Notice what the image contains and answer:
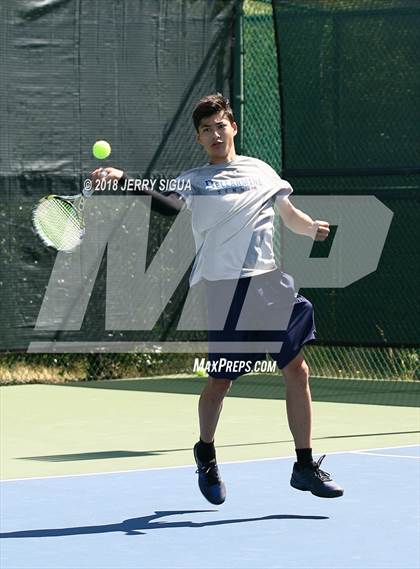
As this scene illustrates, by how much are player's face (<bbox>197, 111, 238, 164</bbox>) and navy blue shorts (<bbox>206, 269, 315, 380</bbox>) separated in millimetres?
496

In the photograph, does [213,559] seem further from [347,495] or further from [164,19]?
[164,19]

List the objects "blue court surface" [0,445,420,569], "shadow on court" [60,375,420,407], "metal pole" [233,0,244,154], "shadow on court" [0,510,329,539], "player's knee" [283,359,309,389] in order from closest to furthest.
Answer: "blue court surface" [0,445,420,569] < "shadow on court" [0,510,329,539] < "player's knee" [283,359,309,389] < "shadow on court" [60,375,420,407] < "metal pole" [233,0,244,154]

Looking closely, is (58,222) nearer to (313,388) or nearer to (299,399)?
(299,399)

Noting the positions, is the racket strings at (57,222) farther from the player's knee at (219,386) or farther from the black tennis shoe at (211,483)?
the black tennis shoe at (211,483)

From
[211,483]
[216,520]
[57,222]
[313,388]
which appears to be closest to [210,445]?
[211,483]

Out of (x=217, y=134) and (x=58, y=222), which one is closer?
(x=217, y=134)

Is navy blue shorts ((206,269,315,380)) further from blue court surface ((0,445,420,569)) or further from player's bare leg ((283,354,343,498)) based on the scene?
blue court surface ((0,445,420,569))

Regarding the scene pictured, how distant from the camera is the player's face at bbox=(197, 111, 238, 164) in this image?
19.0 feet

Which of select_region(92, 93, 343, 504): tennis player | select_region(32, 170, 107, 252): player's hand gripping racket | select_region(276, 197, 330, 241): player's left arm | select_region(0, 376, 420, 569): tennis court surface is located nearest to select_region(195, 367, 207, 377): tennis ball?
select_region(0, 376, 420, 569): tennis court surface

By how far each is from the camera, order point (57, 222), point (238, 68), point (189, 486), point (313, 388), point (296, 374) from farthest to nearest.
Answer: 1. point (238, 68)
2. point (313, 388)
3. point (57, 222)
4. point (189, 486)
5. point (296, 374)

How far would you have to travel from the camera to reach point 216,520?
603 centimetres

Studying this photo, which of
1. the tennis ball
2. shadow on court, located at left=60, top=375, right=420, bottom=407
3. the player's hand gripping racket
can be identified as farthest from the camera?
the tennis ball

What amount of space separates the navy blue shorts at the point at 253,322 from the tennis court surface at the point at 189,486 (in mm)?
643

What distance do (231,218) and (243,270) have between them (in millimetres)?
203
